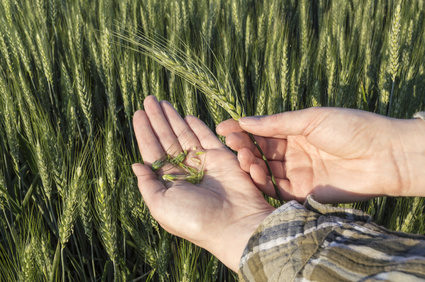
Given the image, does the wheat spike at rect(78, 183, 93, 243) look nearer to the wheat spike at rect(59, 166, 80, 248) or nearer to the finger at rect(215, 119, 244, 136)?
the wheat spike at rect(59, 166, 80, 248)

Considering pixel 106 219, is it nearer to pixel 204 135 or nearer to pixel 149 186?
pixel 149 186

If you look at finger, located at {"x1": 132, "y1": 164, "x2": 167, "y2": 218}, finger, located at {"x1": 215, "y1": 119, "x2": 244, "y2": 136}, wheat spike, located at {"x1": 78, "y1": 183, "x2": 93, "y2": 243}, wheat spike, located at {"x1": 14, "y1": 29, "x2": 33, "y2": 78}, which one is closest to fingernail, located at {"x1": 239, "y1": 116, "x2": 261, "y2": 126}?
finger, located at {"x1": 215, "y1": 119, "x2": 244, "y2": 136}

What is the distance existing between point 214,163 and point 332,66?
0.94 m

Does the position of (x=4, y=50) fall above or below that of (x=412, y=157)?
above

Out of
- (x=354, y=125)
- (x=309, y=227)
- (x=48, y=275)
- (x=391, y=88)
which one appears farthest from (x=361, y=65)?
(x=48, y=275)

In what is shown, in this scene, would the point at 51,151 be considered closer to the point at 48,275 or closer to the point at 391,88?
the point at 48,275

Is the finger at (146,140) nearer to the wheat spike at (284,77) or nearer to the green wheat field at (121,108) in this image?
the green wheat field at (121,108)

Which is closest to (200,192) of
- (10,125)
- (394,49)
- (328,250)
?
(328,250)

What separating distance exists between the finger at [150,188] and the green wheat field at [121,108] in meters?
0.07

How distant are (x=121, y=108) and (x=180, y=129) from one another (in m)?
0.77

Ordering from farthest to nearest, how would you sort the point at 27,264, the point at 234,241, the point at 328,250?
the point at 234,241, the point at 27,264, the point at 328,250

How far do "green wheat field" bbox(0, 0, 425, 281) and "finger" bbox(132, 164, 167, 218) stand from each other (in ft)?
0.24

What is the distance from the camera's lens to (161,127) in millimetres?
1850

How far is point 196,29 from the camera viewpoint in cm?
318
